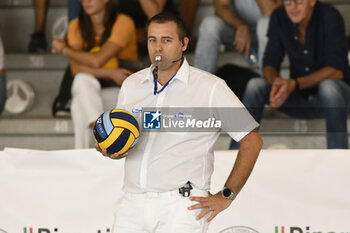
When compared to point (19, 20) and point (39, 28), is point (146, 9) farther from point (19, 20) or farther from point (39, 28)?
point (19, 20)

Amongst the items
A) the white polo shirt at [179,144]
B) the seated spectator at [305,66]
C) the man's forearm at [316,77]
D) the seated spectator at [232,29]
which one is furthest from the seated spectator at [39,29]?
the white polo shirt at [179,144]

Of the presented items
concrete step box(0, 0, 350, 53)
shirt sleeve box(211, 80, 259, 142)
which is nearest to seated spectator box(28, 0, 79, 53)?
concrete step box(0, 0, 350, 53)

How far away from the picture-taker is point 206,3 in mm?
5871

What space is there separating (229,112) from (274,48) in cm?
194

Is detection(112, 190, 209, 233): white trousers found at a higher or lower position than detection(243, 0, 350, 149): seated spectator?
lower

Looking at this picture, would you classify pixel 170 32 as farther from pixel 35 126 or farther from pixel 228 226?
pixel 35 126

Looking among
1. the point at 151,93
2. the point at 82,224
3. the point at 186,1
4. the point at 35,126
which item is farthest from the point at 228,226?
the point at 186,1

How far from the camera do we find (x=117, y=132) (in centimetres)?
278

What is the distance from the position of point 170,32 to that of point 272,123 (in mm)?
1792

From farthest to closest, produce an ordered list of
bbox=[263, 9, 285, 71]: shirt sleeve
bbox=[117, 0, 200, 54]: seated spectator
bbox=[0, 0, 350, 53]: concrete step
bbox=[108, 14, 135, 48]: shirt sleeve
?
bbox=[0, 0, 350, 53]: concrete step, bbox=[117, 0, 200, 54]: seated spectator, bbox=[108, 14, 135, 48]: shirt sleeve, bbox=[263, 9, 285, 71]: shirt sleeve

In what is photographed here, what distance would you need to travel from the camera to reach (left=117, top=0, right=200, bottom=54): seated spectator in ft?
16.8

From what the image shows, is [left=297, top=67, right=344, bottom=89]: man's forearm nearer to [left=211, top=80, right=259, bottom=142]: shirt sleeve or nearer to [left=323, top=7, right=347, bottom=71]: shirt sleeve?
[left=323, top=7, right=347, bottom=71]: shirt sleeve

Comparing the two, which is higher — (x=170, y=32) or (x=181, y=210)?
(x=170, y=32)

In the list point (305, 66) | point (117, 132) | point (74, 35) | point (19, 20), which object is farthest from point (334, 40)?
point (19, 20)
